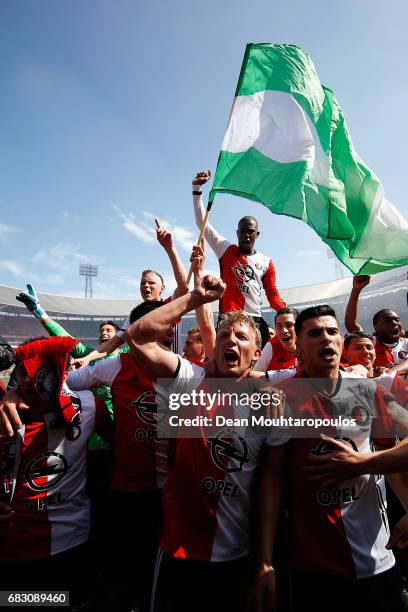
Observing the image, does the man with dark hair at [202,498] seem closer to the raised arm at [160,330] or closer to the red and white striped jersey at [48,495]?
the raised arm at [160,330]

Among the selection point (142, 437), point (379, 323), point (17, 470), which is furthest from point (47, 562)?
point (379, 323)

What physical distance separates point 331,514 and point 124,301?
2611 inches

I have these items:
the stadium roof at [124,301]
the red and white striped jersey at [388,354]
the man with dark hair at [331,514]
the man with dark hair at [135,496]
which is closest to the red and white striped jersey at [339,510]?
the man with dark hair at [331,514]

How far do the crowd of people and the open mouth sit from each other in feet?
0.14

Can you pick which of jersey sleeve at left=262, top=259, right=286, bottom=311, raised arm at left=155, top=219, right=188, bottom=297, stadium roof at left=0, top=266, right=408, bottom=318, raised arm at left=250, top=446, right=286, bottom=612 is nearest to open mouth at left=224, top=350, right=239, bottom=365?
raised arm at left=250, top=446, right=286, bottom=612

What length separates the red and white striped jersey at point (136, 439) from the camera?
2.63m

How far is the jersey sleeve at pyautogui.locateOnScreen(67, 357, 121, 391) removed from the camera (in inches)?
120

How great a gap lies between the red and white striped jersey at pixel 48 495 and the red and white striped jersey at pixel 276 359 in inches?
95.6

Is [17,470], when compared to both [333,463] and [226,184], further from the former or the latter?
[226,184]

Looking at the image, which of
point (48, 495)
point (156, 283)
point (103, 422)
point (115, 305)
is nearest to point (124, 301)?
point (115, 305)

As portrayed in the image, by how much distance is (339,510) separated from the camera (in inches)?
74.8

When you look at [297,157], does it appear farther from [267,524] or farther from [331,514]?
[267,524]

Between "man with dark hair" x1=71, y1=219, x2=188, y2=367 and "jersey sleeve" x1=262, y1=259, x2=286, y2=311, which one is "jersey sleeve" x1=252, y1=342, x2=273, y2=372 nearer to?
"jersey sleeve" x1=262, y1=259, x2=286, y2=311

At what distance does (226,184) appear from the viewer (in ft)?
12.5
